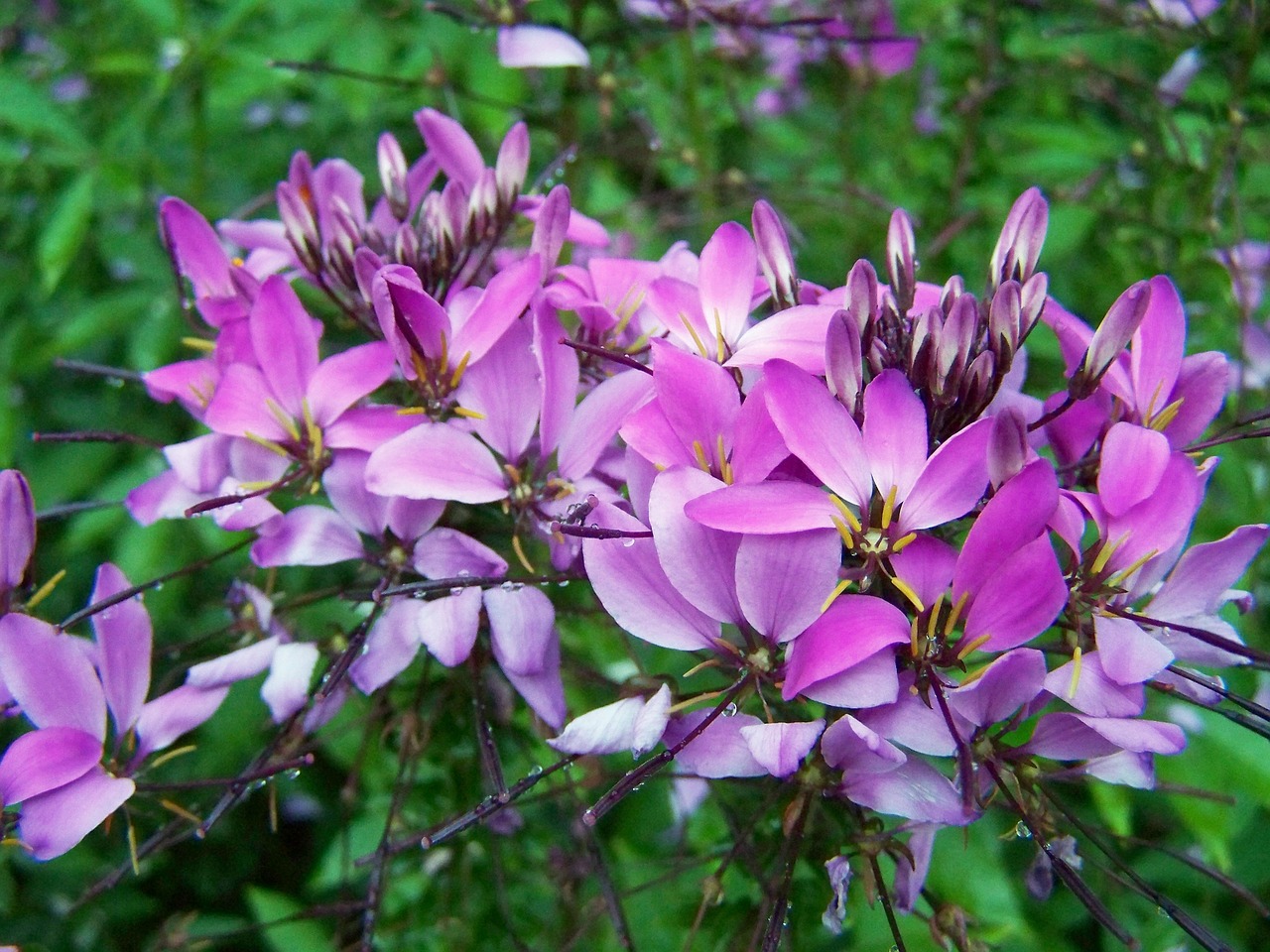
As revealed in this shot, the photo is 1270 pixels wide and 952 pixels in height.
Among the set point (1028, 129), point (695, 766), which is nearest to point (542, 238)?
point (695, 766)

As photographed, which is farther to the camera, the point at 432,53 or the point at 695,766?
the point at 432,53

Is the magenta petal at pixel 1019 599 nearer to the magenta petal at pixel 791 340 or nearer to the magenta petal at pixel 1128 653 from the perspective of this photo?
the magenta petal at pixel 1128 653

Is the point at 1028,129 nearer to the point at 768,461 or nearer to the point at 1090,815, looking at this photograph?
the point at 1090,815

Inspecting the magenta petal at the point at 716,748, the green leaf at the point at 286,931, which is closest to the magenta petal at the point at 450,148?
the magenta petal at the point at 716,748

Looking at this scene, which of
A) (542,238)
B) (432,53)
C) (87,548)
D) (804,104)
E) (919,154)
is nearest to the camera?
(542,238)

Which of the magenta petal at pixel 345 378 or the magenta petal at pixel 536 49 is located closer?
the magenta petal at pixel 345 378

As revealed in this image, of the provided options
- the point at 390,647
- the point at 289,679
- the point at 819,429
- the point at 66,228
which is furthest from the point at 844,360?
the point at 66,228
